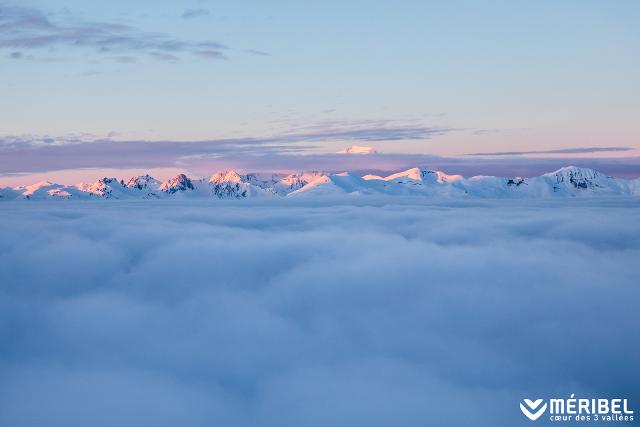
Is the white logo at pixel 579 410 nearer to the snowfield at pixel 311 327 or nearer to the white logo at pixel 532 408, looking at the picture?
the white logo at pixel 532 408

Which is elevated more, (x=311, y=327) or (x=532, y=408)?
(x=311, y=327)

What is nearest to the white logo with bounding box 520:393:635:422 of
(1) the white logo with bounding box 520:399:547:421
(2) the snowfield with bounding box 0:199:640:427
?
(1) the white logo with bounding box 520:399:547:421

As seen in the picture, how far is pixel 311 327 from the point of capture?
316 feet

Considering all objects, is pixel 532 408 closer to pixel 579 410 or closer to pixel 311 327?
pixel 579 410

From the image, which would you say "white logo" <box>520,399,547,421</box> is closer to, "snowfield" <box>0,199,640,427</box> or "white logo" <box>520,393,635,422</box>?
"white logo" <box>520,393,635,422</box>

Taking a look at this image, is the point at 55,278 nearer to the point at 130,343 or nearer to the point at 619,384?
the point at 130,343

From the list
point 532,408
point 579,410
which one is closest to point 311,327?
point 532,408

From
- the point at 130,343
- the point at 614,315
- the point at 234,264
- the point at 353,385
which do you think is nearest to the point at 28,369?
the point at 130,343

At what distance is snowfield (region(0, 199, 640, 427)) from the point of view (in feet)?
216

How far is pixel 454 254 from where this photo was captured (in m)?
135

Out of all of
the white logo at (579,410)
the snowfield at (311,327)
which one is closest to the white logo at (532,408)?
the white logo at (579,410)

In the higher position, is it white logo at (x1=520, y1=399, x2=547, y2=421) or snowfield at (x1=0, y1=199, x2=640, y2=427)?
snowfield at (x1=0, y1=199, x2=640, y2=427)

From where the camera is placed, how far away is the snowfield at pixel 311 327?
6588cm

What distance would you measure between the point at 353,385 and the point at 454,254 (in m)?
69.8
